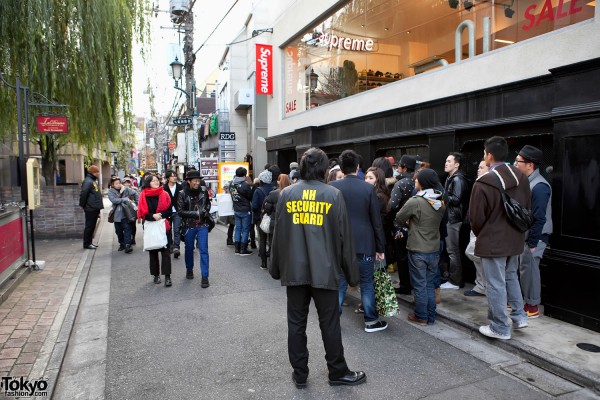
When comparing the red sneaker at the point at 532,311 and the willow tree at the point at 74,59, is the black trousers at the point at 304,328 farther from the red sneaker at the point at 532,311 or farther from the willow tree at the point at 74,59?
the willow tree at the point at 74,59

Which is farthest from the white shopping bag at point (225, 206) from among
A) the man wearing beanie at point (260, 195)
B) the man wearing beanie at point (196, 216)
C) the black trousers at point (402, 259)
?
the black trousers at point (402, 259)

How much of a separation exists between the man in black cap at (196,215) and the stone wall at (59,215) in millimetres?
6446

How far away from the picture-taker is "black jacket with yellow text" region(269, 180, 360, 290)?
11.0 ft

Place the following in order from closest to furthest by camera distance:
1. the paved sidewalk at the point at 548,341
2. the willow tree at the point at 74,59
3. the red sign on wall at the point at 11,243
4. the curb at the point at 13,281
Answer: the paved sidewalk at the point at 548,341
the curb at the point at 13,281
the red sign on wall at the point at 11,243
the willow tree at the point at 74,59

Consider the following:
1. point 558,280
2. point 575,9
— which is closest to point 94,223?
point 558,280

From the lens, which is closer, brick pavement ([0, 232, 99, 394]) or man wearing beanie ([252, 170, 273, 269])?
brick pavement ([0, 232, 99, 394])

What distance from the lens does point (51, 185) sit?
39.3 ft

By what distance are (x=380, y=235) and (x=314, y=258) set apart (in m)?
1.38

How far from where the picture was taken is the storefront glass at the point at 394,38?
6.32m

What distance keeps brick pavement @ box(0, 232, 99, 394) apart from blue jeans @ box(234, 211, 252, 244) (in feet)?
10.2

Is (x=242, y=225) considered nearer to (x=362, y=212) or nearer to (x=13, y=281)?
(x=13, y=281)

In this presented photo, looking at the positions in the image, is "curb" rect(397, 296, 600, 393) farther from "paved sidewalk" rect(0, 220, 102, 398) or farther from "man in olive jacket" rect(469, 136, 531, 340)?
"paved sidewalk" rect(0, 220, 102, 398)

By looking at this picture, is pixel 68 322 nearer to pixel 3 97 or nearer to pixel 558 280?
pixel 558 280

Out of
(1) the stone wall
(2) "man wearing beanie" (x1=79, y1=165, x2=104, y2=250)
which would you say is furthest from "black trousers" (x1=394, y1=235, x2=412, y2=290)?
(1) the stone wall
